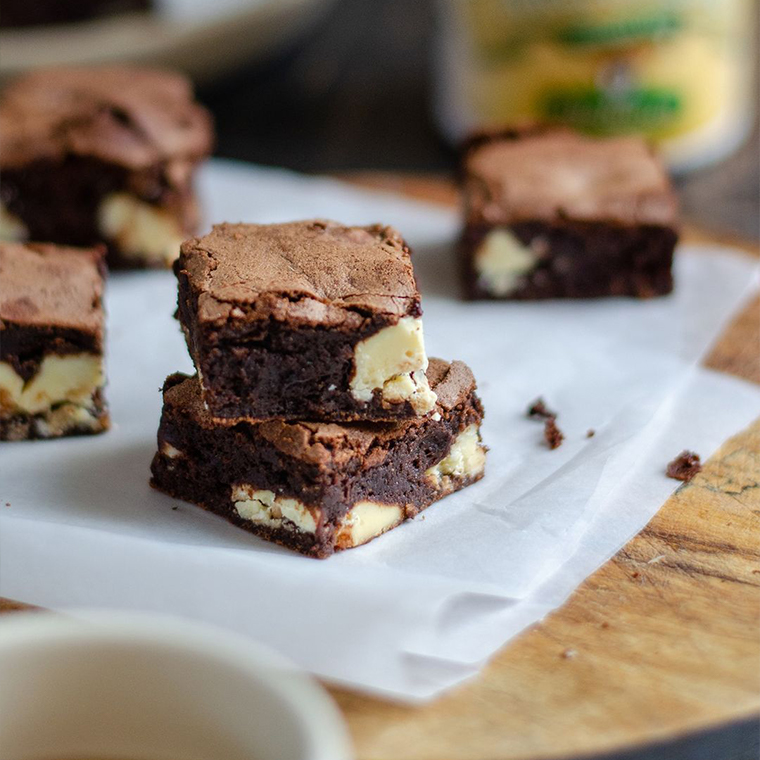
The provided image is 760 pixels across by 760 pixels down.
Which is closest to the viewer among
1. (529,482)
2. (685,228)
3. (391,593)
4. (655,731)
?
(655,731)

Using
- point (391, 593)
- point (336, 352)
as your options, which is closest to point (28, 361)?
point (336, 352)

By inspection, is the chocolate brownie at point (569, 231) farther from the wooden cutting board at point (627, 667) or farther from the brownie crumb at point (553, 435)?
the wooden cutting board at point (627, 667)

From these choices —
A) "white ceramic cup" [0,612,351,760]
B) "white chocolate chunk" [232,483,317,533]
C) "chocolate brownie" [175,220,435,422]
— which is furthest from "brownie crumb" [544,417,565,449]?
"white ceramic cup" [0,612,351,760]

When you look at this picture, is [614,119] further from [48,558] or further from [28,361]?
[48,558]

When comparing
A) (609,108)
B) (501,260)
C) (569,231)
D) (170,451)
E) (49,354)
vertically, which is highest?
(609,108)

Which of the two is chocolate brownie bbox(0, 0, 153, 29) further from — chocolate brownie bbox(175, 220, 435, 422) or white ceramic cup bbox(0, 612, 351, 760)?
white ceramic cup bbox(0, 612, 351, 760)

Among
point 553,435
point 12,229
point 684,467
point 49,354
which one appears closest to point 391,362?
point 553,435

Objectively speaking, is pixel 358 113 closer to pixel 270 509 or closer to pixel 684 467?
pixel 684 467
